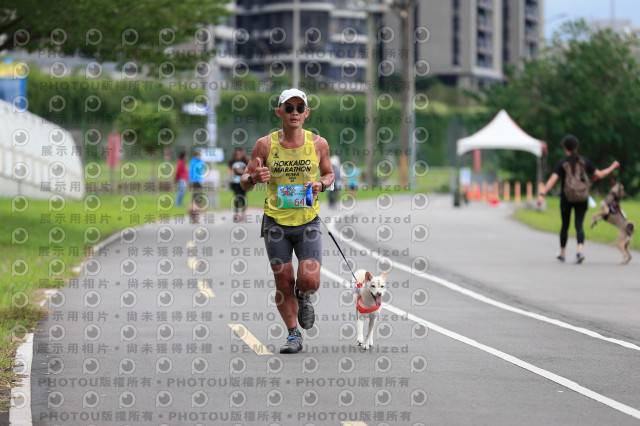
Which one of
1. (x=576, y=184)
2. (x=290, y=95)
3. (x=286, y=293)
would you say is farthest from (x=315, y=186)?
(x=576, y=184)

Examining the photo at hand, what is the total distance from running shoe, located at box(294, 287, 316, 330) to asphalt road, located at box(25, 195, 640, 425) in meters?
0.28

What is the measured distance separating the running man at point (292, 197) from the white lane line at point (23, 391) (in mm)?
2104

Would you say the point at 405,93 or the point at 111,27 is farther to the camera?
the point at 405,93

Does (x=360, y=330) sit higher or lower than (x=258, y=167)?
lower

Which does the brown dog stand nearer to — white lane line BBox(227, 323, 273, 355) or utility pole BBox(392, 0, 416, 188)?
white lane line BBox(227, 323, 273, 355)

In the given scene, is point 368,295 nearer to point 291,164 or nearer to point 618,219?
point 291,164

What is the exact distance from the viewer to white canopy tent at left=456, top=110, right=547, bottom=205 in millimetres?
41656

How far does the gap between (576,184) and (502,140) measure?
22192 mm

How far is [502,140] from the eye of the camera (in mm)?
42188

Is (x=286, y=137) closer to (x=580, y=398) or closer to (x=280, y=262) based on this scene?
(x=280, y=262)

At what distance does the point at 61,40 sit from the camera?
85.3 ft

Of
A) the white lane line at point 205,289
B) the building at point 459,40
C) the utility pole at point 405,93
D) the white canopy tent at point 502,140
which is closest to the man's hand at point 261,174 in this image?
the white lane line at point 205,289

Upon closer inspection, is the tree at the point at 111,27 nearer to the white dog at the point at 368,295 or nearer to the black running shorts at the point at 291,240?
the black running shorts at the point at 291,240

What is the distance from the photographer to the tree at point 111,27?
24734mm
